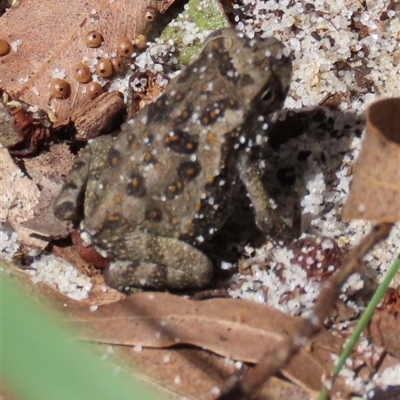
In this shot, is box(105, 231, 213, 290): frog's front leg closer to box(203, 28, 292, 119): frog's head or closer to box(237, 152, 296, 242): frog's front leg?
box(237, 152, 296, 242): frog's front leg

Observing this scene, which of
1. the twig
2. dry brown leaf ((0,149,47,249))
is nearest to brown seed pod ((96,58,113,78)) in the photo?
dry brown leaf ((0,149,47,249))

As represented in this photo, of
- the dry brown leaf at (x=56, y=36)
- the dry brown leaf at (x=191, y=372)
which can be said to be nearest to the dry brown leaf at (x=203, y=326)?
the dry brown leaf at (x=191, y=372)

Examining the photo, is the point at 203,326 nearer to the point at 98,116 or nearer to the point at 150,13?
the point at 98,116

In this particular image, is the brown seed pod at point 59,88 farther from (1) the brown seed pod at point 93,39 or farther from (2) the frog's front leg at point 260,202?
(2) the frog's front leg at point 260,202

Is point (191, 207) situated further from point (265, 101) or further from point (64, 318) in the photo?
point (64, 318)

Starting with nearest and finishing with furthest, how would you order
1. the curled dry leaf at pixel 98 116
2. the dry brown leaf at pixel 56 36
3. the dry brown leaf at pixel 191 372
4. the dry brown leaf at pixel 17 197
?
the dry brown leaf at pixel 191 372 < the dry brown leaf at pixel 17 197 < the curled dry leaf at pixel 98 116 < the dry brown leaf at pixel 56 36

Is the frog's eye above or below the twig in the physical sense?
above
